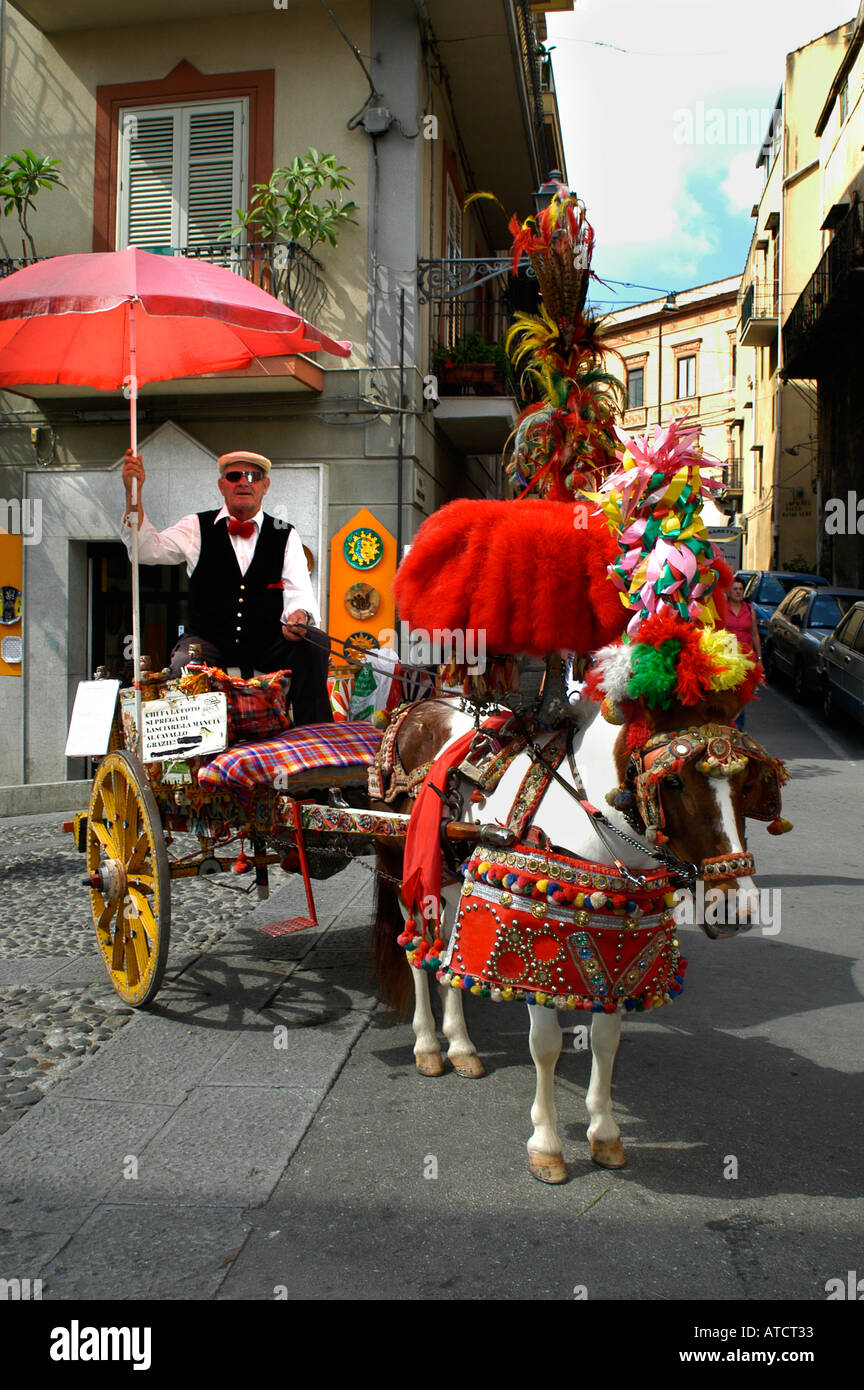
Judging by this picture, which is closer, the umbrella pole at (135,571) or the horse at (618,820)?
the horse at (618,820)

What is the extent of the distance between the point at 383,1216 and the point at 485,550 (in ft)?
6.68

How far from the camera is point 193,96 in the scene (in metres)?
11.7

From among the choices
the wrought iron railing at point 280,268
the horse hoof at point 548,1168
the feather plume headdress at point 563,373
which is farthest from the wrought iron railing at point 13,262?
the horse hoof at point 548,1168

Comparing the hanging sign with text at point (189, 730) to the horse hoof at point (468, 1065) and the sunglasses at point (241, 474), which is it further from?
the horse hoof at point (468, 1065)

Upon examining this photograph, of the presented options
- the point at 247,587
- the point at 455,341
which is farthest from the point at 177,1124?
the point at 455,341

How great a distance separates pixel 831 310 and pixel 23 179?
16.6m

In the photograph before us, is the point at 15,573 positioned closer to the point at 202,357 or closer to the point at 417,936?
the point at 202,357

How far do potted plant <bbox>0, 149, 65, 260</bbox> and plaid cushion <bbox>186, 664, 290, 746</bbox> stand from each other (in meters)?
8.75

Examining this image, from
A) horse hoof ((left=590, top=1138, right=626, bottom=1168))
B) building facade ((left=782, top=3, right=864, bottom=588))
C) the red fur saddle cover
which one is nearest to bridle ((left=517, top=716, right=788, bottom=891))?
the red fur saddle cover

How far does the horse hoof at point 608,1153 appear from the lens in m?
3.53

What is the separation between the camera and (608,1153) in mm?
3537

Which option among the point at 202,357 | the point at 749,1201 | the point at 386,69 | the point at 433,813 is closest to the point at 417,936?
the point at 433,813

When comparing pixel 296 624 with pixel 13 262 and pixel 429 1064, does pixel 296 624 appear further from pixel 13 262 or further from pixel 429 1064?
pixel 13 262

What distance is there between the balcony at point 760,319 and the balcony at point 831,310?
15.0 feet
